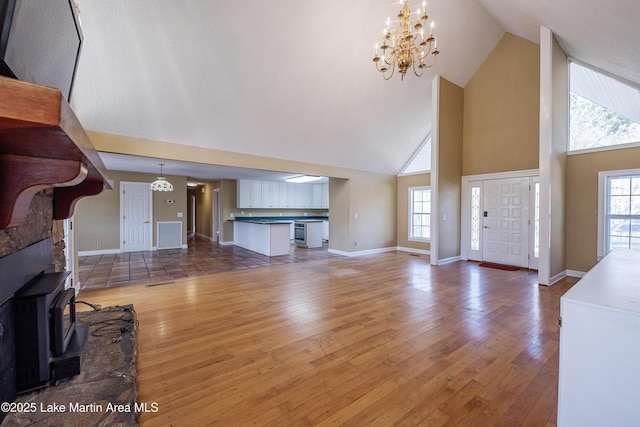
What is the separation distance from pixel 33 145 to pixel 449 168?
21.7 feet

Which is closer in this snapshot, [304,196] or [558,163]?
[558,163]

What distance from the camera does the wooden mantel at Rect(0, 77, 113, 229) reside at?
55 cm

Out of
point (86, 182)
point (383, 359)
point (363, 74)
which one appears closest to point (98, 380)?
point (86, 182)

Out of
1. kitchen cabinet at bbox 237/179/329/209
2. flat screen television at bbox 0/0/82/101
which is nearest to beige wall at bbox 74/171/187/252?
kitchen cabinet at bbox 237/179/329/209

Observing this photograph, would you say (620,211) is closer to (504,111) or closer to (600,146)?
(600,146)

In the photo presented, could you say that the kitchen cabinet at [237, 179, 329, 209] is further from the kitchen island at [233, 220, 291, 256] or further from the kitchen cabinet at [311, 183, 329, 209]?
the kitchen island at [233, 220, 291, 256]

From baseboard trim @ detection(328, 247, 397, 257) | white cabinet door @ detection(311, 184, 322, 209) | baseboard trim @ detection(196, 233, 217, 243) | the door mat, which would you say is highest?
white cabinet door @ detection(311, 184, 322, 209)

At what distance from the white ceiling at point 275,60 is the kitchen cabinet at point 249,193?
12.2 ft

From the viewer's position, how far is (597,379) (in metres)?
1.00

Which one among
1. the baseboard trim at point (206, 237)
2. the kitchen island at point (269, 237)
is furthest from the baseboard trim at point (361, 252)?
the baseboard trim at point (206, 237)

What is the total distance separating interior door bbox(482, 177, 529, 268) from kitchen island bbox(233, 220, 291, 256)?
4912mm

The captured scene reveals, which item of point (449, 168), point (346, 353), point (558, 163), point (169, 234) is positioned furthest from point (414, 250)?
point (169, 234)

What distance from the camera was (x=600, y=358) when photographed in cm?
99

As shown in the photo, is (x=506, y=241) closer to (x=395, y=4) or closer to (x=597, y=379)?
(x=395, y=4)
